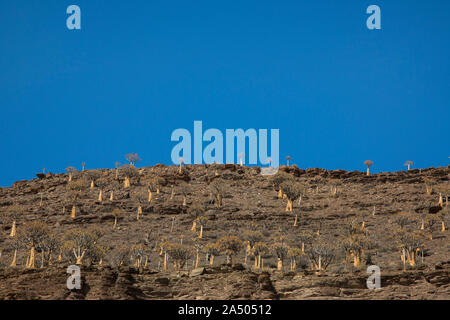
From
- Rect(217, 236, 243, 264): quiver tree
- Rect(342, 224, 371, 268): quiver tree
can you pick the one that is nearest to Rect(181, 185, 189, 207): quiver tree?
Rect(217, 236, 243, 264): quiver tree

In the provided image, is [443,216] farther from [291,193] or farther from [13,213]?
[13,213]

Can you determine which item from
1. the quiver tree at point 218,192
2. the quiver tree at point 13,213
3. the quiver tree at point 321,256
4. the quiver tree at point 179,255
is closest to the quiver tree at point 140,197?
the quiver tree at point 218,192

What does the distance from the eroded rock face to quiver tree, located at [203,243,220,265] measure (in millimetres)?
815

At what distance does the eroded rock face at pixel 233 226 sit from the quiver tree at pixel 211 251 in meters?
0.82

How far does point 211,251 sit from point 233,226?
16662 mm

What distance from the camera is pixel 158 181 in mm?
94125

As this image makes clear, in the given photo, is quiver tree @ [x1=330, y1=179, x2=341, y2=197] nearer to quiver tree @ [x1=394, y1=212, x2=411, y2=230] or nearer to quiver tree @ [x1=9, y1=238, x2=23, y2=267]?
quiver tree @ [x1=394, y1=212, x2=411, y2=230]

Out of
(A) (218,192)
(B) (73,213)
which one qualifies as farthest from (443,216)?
(B) (73,213)

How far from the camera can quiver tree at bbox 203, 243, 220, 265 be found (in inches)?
2141

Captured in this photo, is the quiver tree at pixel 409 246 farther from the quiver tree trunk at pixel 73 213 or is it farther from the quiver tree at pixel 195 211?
the quiver tree trunk at pixel 73 213

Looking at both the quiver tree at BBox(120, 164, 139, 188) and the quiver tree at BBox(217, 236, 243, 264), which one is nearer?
the quiver tree at BBox(217, 236, 243, 264)

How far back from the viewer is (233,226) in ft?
236
